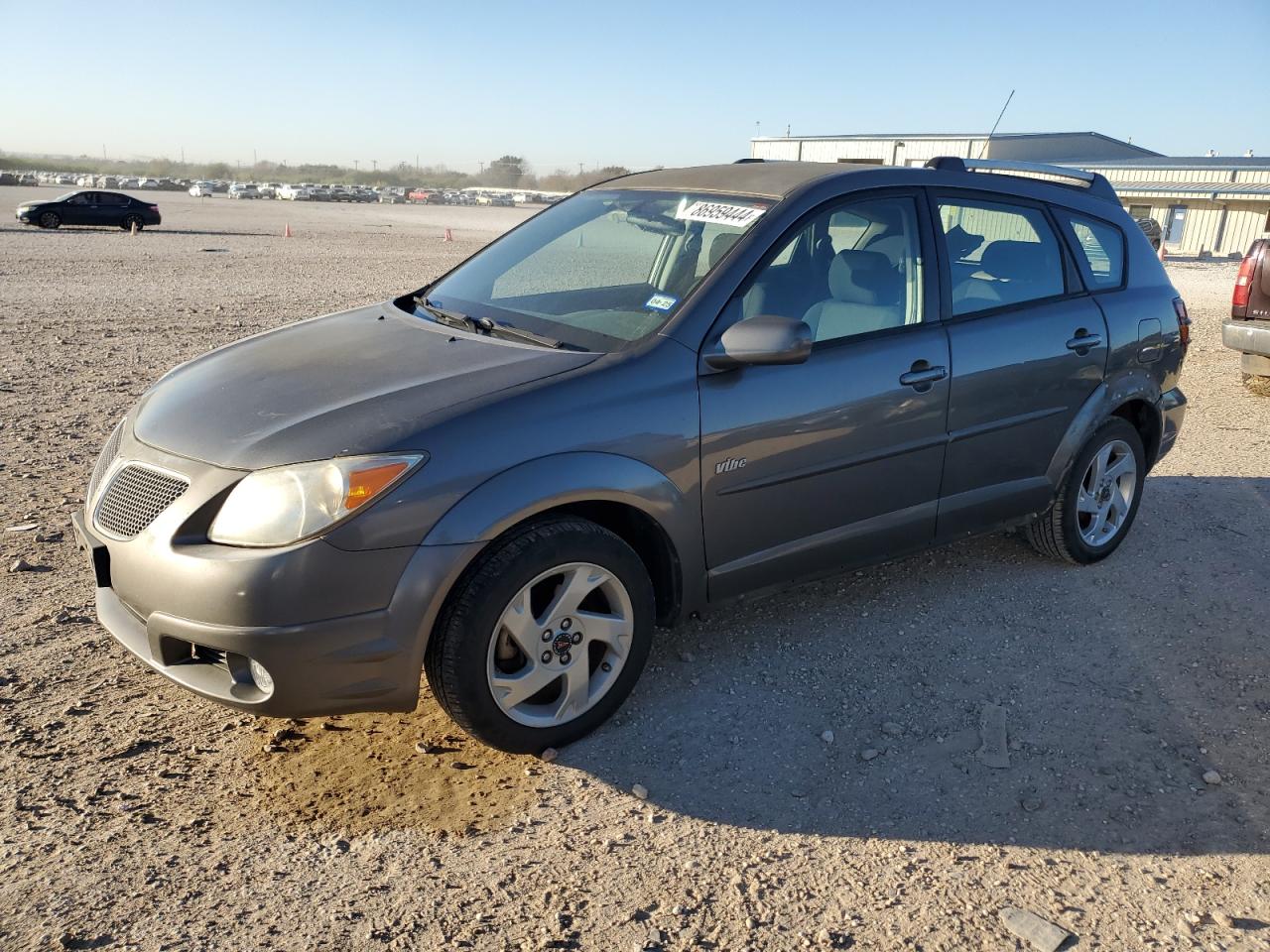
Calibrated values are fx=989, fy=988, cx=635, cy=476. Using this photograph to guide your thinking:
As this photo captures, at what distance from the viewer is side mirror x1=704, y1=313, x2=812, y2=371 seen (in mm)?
3279

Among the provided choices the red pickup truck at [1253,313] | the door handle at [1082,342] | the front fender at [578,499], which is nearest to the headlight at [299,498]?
the front fender at [578,499]

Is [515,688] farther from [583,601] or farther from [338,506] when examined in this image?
[338,506]

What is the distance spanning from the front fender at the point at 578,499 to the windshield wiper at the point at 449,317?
945 millimetres

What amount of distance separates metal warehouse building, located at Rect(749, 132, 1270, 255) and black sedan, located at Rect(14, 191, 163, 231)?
21832mm

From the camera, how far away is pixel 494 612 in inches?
117

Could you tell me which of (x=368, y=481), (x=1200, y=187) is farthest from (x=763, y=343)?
(x=1200, y=187)

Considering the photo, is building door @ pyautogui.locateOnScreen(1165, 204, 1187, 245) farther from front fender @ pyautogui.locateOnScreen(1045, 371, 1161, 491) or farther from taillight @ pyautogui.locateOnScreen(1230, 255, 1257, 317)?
front fender @ pyautogui.locateOnScreen(1045, 371, 1161, 491)

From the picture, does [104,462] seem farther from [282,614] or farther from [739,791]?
[739,791]

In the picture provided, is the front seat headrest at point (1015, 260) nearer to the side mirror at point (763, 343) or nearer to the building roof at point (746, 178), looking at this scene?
the building roof at point (746, 178)

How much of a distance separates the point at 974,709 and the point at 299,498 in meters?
2.51

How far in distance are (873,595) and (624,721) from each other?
5.35ft

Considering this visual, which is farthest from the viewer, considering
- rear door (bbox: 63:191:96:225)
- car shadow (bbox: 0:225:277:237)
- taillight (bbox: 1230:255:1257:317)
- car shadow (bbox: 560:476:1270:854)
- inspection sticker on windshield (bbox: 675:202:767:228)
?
rear door (bbox: 63:191:96:225)

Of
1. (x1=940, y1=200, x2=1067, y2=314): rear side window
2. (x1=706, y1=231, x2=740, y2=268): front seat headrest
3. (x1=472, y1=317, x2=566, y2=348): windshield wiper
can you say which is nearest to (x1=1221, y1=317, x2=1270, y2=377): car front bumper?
(x1=940, y1=200, x2=1067, y2=314): rear side window

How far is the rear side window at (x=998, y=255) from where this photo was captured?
4.20m
